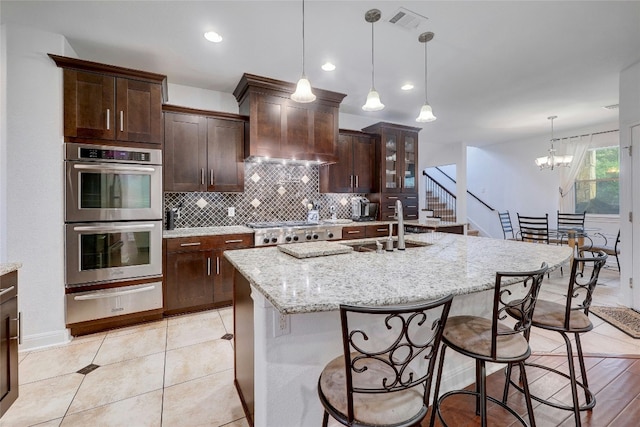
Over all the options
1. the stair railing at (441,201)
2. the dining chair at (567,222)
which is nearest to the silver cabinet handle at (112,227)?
the dining chair at (567,222)

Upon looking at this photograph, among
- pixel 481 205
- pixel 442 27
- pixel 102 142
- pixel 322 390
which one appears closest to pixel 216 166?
pixel 102 142

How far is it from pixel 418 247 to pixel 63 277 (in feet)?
10.3

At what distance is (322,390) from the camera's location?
108cm

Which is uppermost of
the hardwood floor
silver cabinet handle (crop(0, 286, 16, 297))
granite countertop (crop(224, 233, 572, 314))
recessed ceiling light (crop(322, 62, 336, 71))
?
recessed ceiling light (crop(322, 62, 336, 71))

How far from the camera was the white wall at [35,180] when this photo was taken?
2482 millimetres

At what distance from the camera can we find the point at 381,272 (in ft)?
4.84

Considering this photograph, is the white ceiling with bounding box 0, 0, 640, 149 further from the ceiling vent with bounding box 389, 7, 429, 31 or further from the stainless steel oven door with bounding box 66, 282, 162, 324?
the stainless steel oven door with bounding box 66, 282, 162, 324

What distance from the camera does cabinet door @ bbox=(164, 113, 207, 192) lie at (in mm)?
3410

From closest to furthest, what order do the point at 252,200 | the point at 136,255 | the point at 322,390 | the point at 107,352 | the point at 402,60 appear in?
the point at 322,390, the point at 107,352, the point at 136,255, the point at 402,60, the point at 252,200

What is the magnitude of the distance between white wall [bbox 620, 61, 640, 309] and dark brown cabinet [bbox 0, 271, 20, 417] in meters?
5.55

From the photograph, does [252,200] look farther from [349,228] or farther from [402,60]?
[402,60]

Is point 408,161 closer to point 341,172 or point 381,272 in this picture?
point 341,172

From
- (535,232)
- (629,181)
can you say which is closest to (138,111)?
(629,181)

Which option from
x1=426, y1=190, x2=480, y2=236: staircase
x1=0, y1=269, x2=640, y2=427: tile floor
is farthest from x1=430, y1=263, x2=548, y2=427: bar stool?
Answer: x1=426, y1=190, x2=480, y2=236: staircase
